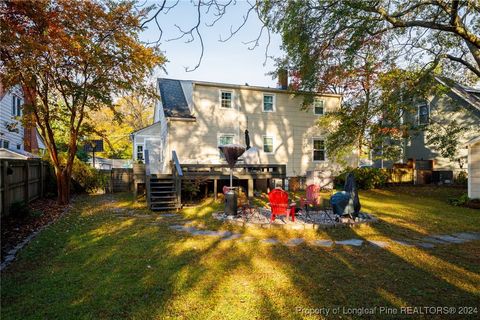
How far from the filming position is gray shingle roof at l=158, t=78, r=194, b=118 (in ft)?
55.4

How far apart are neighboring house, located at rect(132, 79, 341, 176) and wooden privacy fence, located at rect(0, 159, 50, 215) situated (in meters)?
6.00

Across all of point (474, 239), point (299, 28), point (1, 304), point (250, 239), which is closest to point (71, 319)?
point (1, 304)

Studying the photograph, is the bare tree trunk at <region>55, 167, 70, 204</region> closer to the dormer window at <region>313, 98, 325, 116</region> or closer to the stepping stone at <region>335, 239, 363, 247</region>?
the stepping stone at <region>335, 239, 363, 247</region>

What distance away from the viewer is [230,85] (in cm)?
1741

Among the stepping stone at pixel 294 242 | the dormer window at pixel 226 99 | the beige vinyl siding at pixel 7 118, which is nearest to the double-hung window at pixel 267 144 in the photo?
the dormer window at pixel 226 99

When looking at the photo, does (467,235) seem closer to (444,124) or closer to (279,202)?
(279,202)

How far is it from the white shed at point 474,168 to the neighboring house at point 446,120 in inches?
164

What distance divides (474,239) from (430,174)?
15.0 metres

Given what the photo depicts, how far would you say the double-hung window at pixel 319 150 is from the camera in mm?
19578

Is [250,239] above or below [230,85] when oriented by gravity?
below

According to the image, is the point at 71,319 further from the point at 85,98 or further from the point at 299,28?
the point at 85,98

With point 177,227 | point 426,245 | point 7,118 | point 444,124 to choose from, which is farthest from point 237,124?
point 7,118

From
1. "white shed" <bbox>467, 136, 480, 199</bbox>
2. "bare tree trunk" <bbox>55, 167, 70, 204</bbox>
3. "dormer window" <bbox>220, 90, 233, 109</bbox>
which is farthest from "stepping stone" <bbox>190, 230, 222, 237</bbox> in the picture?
"white shed" <bbox>467, 136, 480, 199</bbox>

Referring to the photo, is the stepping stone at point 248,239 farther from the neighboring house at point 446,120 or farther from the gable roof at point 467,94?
the gable roof at point 467,94
